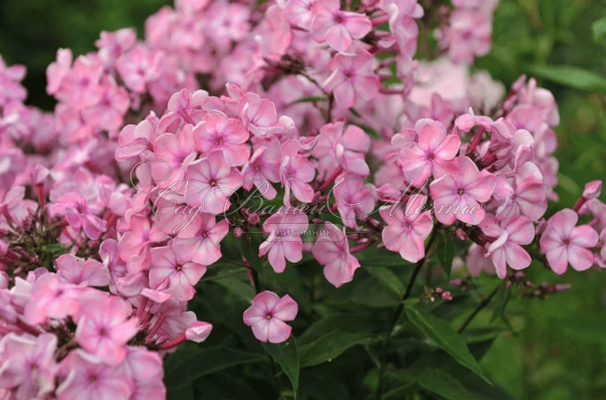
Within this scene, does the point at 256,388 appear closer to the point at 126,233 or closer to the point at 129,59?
the point at 126,233

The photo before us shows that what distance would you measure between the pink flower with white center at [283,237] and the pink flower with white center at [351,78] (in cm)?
27

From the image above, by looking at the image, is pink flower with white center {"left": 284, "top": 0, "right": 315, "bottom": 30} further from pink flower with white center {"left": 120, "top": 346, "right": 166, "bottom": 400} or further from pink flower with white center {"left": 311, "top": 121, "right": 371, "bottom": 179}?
pink flower with white center {"left": 120, "top": 346, "right": 166, "bottom": 400}

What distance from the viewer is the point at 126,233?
85 cm

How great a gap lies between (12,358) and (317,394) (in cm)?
45

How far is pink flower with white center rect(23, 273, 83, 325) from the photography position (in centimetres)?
70

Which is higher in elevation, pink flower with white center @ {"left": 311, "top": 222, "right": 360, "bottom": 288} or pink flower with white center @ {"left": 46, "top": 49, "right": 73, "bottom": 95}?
pink flower with white center @ {"left": 46, "top": 49, "right": 73, "bottom": 95}

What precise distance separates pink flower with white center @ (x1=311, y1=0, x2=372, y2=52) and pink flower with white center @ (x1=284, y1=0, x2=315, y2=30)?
4 centimetres

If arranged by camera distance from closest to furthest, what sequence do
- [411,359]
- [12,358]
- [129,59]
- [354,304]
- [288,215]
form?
[12,358] < [288,215] < [354,304] < [411,359] < [129,59]

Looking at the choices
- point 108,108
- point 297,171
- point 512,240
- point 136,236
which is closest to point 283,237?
point 297,171

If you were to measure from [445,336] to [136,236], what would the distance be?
423mm

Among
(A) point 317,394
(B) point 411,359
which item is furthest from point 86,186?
(B) point 411,359

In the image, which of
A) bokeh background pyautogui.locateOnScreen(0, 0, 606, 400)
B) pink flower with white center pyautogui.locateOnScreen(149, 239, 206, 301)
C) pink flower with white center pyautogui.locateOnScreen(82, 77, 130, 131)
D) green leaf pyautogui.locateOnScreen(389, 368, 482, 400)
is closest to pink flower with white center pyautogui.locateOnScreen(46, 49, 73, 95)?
pink flower with white center pyautogui.locateOnScreen(82, 77, 130, 131)

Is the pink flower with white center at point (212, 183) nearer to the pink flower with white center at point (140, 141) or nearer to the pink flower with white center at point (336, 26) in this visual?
the pink flower with white center at point (140, 141)

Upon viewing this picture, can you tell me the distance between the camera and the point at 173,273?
83 cm
